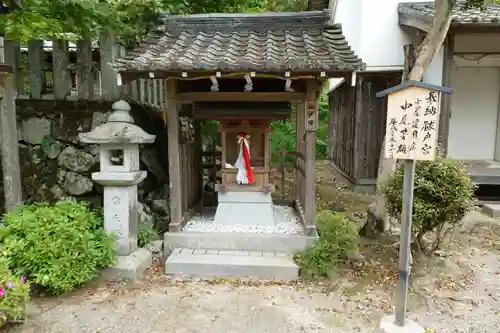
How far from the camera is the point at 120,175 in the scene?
18.7 ft

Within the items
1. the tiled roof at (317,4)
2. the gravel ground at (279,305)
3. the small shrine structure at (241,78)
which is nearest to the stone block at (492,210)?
the gravel ground at (279,305)

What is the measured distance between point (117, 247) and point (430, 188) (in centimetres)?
485

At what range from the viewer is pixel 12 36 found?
198 inches

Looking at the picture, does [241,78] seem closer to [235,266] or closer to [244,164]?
[244,164]

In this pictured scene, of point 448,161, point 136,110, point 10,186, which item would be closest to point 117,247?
point 10,186

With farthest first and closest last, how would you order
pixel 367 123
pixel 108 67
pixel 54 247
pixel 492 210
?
1. pixel 367 123
2. pixel 492 210
3. pixel 108 67
4. pixel 54 247

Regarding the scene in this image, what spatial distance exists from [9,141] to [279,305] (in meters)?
4.86

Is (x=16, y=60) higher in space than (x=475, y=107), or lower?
higher

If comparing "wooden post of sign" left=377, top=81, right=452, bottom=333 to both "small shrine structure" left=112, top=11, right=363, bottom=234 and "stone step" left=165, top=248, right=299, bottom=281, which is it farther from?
"stone step" left=165, top=248, right=299, bottom=281

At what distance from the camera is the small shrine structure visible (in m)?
5.51

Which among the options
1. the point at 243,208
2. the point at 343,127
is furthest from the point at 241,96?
the point at 343,127

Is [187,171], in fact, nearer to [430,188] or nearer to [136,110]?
[136,110]

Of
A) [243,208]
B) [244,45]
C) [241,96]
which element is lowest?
[243,208]

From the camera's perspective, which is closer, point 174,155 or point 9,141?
point 9,141
